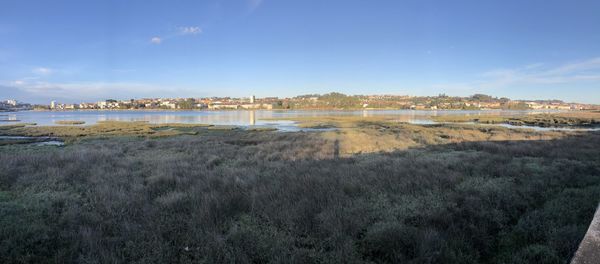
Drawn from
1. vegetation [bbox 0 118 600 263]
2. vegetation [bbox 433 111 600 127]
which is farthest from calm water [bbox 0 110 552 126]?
vegetation [bbox 0 118 600 263]

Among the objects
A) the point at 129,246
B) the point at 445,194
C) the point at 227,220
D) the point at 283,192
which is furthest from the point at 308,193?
the point at 129,246

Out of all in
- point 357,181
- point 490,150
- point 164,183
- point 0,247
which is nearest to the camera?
point 0,247

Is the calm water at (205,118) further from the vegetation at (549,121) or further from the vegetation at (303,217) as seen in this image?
the vegetation at (303,217)

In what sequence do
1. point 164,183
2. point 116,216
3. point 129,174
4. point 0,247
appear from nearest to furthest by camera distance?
point 0,247 < point 116,216 < point 164,183 < point 129,174

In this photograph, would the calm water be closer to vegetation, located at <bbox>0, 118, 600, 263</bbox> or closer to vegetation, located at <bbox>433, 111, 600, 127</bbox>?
vegetation, located at <bbox>433, 111, 600, 127</bbox>

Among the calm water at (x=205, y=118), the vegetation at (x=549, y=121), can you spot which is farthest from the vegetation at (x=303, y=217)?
the vegetation at (x=549, y=121)

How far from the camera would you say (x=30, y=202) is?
25.9ft

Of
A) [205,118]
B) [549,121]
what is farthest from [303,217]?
[205,118]

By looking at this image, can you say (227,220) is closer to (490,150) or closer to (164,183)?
(164,183)

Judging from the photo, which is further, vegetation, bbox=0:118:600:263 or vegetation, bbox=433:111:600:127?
vegetation, bbox=433:111:600:127

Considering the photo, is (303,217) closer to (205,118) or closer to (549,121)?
(549,121)

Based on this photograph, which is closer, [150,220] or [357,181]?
[150,220]

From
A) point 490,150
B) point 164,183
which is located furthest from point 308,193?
point 490,150

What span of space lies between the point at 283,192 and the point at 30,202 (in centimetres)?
618
